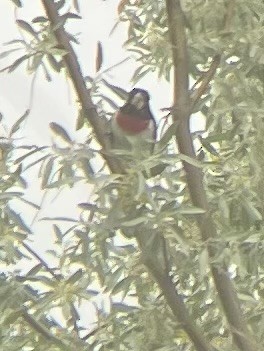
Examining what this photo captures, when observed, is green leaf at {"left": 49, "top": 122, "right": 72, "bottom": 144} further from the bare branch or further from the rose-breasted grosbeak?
the bare branch

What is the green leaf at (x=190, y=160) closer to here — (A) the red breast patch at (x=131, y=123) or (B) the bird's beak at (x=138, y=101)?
(A) the red breast patch at (x=131, y=123)

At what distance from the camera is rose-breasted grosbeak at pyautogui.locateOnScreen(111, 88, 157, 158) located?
87 cm

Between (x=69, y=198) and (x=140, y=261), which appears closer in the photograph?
(x=140, y=261)

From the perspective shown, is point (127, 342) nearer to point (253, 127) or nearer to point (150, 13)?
point (253, 127)

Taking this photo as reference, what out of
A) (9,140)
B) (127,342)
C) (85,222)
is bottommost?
(127,342)

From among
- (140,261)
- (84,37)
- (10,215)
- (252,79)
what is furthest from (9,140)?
(84,37)

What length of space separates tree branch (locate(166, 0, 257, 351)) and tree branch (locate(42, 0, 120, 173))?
8cm

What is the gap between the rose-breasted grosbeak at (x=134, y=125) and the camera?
2.86 feet

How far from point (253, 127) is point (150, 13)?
22cm

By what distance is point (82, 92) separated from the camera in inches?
32.2

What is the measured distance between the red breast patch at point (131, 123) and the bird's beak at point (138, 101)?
0.03 meters

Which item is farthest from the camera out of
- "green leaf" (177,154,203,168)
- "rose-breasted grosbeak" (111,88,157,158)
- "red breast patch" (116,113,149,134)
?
"red breast patch" (116,113,149,134)

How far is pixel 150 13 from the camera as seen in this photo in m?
0.96

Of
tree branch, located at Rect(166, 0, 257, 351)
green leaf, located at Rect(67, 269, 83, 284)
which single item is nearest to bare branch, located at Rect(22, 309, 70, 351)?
green leaf, located at Rect(67, 269, 83, 284)
